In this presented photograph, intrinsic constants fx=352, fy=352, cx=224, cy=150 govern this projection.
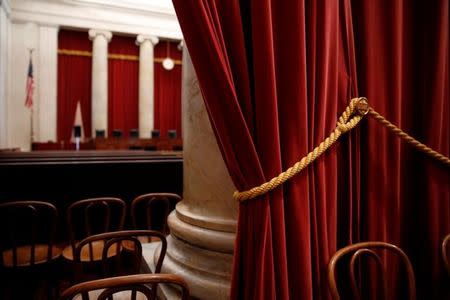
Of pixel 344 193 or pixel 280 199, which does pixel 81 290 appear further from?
pixel 344 193

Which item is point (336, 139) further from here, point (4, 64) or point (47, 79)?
point (47, 79)

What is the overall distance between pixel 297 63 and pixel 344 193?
2.01 feet

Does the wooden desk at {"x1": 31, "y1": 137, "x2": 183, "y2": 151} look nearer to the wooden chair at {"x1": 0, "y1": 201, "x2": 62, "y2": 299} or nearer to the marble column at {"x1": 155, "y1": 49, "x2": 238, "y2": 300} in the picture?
the wooden chair at {"x1": 0, "y1": 201, "x2": 62, "y2": 299}

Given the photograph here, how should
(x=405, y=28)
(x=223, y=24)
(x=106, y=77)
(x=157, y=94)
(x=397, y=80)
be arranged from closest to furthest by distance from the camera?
(x=223, y=24)
(x=397, y=80)
(x=405, y=28)
(x=106, y=77)
(x=157, y=94)

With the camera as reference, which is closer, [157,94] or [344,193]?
[344,193]

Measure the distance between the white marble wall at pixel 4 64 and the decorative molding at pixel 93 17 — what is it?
0.52 meters

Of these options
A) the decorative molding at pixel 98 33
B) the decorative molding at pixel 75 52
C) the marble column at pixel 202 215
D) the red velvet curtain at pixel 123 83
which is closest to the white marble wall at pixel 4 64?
the decorative molding at pixel 75 52

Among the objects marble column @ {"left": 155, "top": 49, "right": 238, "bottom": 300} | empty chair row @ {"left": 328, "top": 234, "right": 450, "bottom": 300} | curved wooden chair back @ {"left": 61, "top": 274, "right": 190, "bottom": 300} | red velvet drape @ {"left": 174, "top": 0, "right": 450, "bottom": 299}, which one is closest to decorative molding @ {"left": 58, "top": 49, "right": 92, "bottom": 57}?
marble column @ {"left": 155, "top": 49, "right": 238, "bottom": 300}

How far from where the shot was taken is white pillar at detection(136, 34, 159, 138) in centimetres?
1121

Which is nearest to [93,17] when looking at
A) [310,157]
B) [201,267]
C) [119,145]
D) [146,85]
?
[146,85]

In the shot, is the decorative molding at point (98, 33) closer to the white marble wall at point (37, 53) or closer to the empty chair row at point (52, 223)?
the white marble wall at point (37, 53)

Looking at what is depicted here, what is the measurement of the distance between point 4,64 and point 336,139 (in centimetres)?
1015

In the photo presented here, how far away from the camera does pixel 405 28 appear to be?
170 centimetres

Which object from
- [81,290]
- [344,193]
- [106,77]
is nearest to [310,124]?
[344,193]
